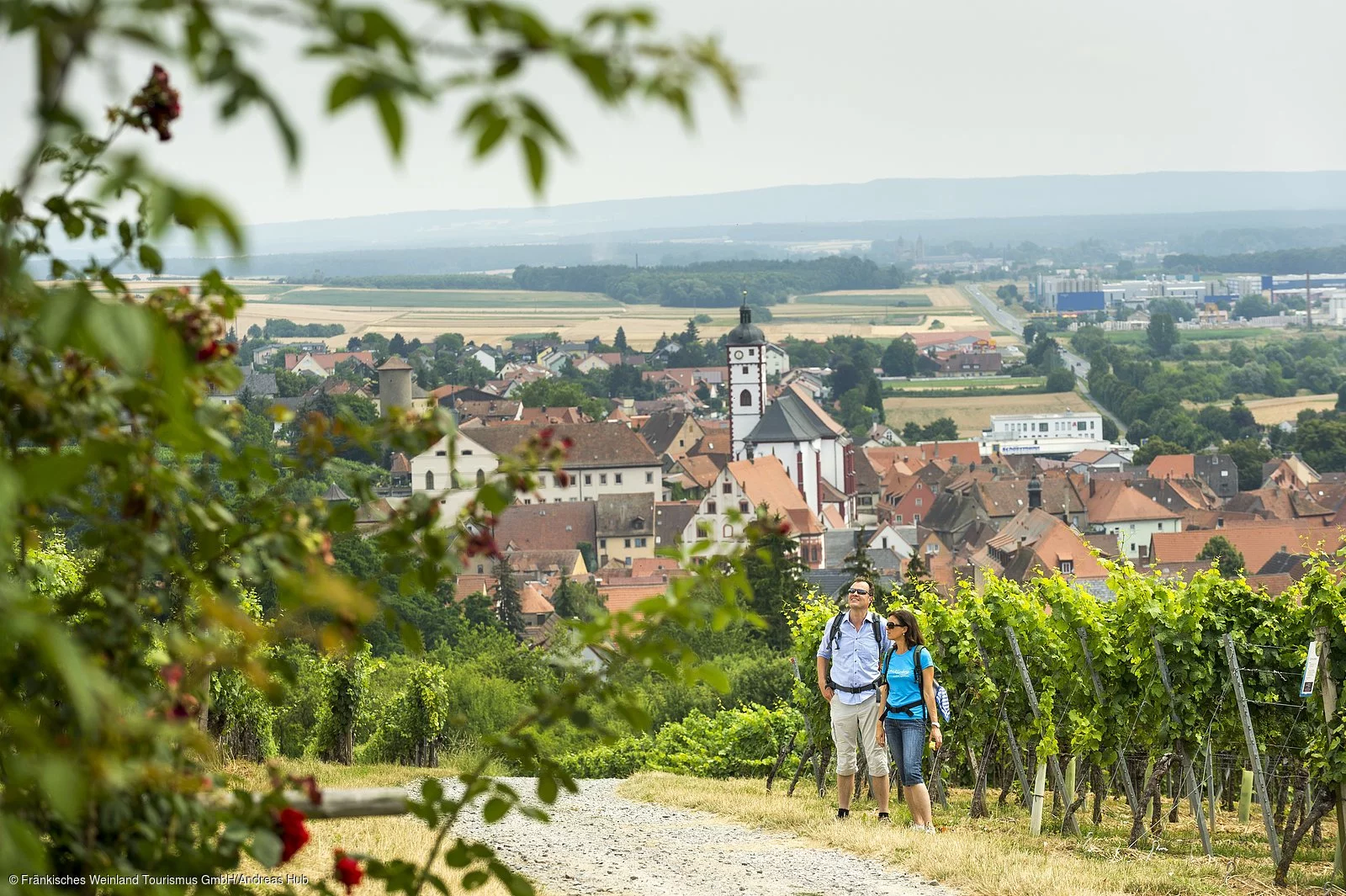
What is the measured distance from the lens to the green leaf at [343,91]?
1790 millimetres

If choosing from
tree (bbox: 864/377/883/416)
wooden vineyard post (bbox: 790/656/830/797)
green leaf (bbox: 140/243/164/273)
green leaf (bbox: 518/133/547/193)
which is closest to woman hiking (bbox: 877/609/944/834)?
wooden vineyard post (bbox: 790/656/830/797)

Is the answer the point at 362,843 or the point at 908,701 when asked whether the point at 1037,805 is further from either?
the point at 362,843

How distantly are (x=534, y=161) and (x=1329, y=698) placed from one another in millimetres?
7961

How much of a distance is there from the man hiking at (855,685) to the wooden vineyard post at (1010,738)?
1.67 m

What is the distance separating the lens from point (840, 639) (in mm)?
9648

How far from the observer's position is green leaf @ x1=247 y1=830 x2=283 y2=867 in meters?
2.59

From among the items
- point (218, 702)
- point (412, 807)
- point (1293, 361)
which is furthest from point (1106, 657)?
point (1293, 361)

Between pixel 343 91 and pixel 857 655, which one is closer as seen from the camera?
pixel 343 91

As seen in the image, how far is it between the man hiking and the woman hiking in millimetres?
80

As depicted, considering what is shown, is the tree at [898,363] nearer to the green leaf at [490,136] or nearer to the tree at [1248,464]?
the tree at [1248,464]

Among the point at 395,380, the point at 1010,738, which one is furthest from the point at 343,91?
the point at 395,380

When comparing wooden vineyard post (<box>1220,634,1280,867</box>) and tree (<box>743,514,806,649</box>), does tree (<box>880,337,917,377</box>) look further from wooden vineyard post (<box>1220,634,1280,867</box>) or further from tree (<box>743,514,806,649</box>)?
wooden vineyard post (<box>1220,634,1280,867</box>)

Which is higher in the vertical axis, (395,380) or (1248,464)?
(395,380)

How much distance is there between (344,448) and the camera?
324 centimetres
